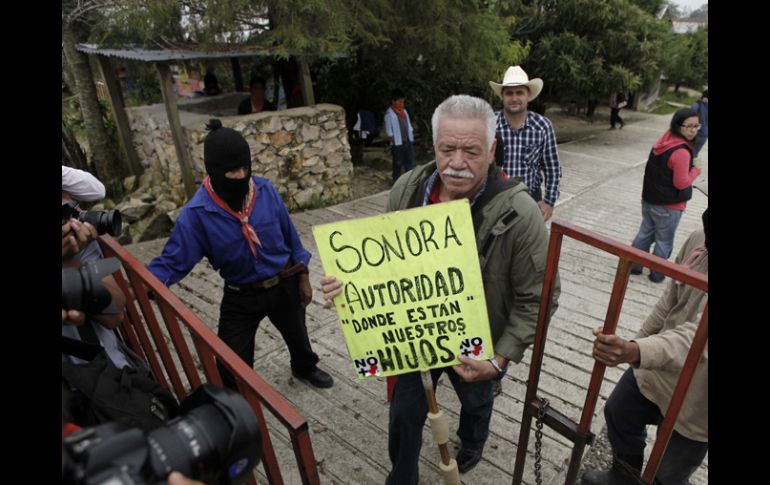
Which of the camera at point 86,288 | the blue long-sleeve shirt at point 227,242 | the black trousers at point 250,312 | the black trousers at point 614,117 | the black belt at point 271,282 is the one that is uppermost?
the camera at point 86,288

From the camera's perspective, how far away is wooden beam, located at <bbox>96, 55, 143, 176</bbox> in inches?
Answer: 348

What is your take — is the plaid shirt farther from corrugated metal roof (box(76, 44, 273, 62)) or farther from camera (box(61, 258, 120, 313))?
corrugated metal roof (box(76, 44, 273, 62))

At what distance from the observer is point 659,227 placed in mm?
4605

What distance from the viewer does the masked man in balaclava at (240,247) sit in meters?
2.47

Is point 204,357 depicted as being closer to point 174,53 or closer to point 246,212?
point 246,212

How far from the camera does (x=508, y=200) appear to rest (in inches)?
76.5

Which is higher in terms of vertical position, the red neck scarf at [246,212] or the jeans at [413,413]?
the red neck scarf at [246,212]

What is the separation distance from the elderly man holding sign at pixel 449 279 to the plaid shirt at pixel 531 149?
6.52 feet

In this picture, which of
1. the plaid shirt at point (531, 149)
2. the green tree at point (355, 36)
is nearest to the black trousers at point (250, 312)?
the plaid shirt at point (531, 149)

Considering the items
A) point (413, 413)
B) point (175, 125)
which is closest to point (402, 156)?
point (175, 125)

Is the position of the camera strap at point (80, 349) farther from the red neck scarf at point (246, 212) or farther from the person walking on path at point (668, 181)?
the person walking on path at point (668, 181)

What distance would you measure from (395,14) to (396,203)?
241 inches
